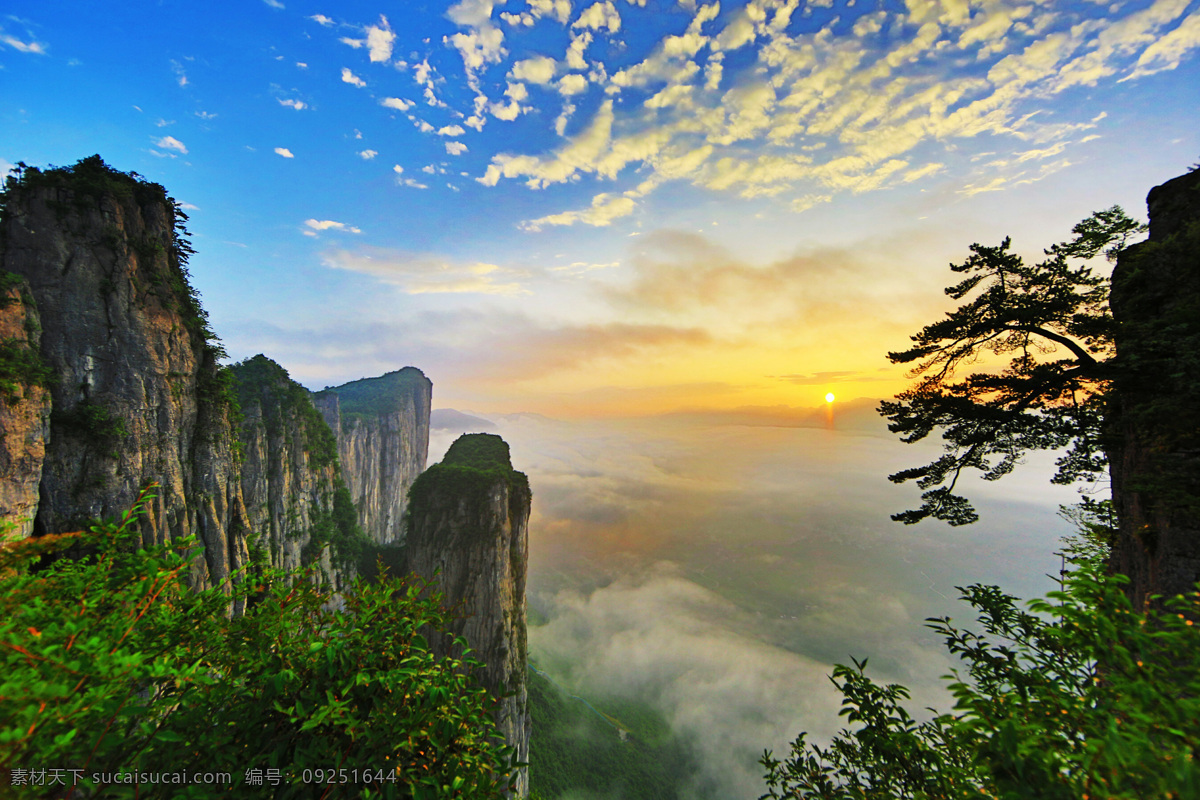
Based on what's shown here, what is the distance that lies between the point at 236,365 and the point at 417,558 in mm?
29239

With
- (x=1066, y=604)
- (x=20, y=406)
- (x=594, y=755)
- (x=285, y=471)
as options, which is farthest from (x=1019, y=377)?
(x=594, y=755)

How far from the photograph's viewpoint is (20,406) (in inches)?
634

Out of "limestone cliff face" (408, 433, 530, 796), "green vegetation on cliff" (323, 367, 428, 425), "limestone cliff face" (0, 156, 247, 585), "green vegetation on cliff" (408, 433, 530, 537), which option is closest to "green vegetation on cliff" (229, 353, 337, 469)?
"green vegetation on cliff" (408, 433, 530, 537)

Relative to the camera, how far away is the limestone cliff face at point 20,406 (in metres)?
15.7

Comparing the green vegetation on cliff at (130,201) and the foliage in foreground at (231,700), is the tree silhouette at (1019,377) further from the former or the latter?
the green vegetation on cliff at (130,201)

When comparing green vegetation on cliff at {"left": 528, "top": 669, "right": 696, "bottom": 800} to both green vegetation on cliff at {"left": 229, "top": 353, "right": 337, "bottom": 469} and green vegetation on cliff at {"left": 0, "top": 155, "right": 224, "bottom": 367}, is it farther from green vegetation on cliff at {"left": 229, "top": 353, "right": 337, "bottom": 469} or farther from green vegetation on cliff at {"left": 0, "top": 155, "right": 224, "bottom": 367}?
green vegetation on cliff at {"left": 0, "top": 155, "right": 224, "bottom": 367}

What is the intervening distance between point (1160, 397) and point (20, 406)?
119 ft

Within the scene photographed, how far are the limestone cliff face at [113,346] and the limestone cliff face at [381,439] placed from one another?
45873 millimetres

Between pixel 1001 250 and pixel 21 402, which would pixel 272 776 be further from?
pixel 21 402

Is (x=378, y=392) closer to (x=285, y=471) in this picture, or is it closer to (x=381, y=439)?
(x=381, y=439)

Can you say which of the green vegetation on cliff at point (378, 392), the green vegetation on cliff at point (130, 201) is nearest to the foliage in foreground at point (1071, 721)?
the green vegetation on cliff at point (130, 201)

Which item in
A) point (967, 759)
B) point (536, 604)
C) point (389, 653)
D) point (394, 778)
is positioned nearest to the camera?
point (394, 778)

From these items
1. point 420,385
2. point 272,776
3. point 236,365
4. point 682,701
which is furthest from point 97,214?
point 682,701

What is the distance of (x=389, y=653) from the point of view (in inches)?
190
